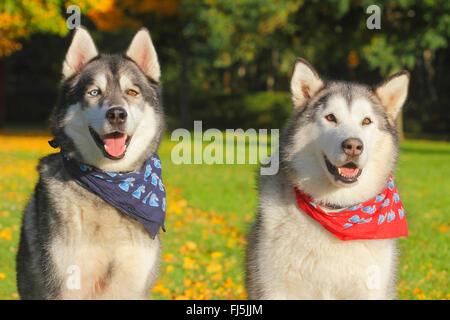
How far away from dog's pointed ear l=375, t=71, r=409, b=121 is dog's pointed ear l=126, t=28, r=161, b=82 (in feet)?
6.40

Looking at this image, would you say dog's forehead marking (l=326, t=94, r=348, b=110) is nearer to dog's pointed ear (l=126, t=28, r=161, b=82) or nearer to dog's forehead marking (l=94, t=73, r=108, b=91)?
dog's pointed ear (l=126, t=28, r=161, b=82)

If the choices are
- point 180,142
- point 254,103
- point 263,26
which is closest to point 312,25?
point 263,26

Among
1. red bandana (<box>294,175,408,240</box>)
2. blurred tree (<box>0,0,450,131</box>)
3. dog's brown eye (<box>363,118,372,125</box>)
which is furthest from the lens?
blurred tree (<box>0,0,450,131</box>)

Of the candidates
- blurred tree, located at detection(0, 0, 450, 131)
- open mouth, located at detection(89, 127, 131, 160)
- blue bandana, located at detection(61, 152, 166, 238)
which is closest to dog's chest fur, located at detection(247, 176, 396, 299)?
blue bandana, located at detection(61, 152, 166, 238)

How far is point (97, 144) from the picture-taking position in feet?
14.8

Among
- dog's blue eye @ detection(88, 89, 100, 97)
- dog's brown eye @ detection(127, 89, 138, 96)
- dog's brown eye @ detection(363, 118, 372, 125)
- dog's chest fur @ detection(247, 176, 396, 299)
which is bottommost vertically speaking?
dog's chest fur @ detection(247, 176, 396, 299)

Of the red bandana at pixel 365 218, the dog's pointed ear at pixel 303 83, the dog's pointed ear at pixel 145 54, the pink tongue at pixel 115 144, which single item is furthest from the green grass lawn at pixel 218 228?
the dog's pointed ear at pixel 145 54

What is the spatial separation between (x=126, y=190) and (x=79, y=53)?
49.0 inches

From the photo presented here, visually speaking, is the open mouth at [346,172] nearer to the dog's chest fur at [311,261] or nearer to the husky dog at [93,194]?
the dog's chest fur at [311,261]

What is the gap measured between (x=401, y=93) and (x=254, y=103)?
28.8 metres

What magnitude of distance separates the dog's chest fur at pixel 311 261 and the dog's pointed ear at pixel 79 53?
6.66ft

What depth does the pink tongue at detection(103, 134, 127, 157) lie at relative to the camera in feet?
14.6
